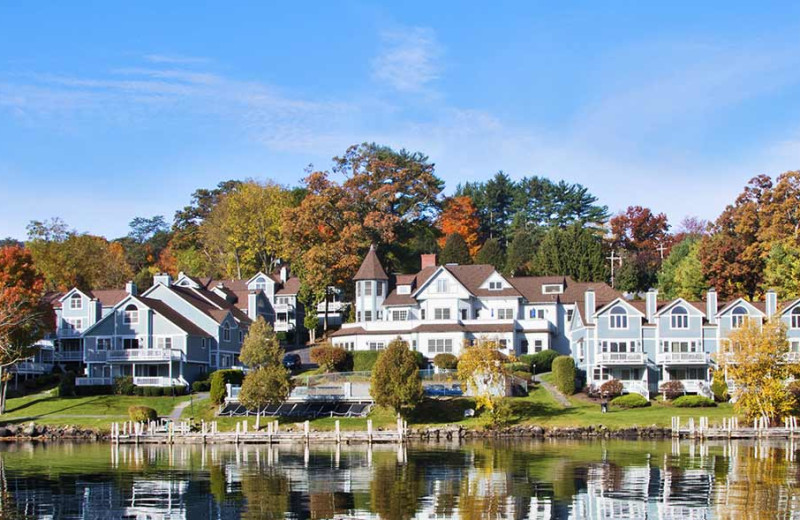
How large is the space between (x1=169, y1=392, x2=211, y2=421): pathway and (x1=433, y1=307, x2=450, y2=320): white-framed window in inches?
844

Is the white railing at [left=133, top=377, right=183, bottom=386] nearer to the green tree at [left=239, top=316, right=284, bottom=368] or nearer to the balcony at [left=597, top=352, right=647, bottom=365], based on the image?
the green tree at [left=239, top=316, right=284, bottom=368]

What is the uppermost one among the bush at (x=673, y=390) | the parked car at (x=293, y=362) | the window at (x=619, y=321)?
the window at (x=619, y=321)

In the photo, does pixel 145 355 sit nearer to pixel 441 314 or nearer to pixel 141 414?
pixel 141 414

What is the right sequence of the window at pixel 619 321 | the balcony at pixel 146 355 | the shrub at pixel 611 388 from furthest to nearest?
1. the balcony at pixel 146 355
2. the window at pixel 619 321
3. the shrub at pixel 611 388

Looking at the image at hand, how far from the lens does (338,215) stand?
105375 mm

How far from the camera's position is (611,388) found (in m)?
75.9

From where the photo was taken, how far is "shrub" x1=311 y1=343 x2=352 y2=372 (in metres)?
86.1

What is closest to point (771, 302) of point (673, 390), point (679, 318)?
point (679, 318)

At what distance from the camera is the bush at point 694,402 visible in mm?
73812

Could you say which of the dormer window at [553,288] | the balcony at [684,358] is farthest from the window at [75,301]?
the balcony at [684,358]

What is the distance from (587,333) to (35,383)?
45.7 meters

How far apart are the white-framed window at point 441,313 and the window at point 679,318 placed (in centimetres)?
1938

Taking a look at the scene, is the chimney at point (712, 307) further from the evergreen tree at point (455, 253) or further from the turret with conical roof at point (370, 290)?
the evergreen tree at point (455, 253)

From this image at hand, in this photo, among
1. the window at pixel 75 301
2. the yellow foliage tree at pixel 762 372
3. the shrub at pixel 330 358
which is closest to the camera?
the yellow foliage tree at pixel 762 372
